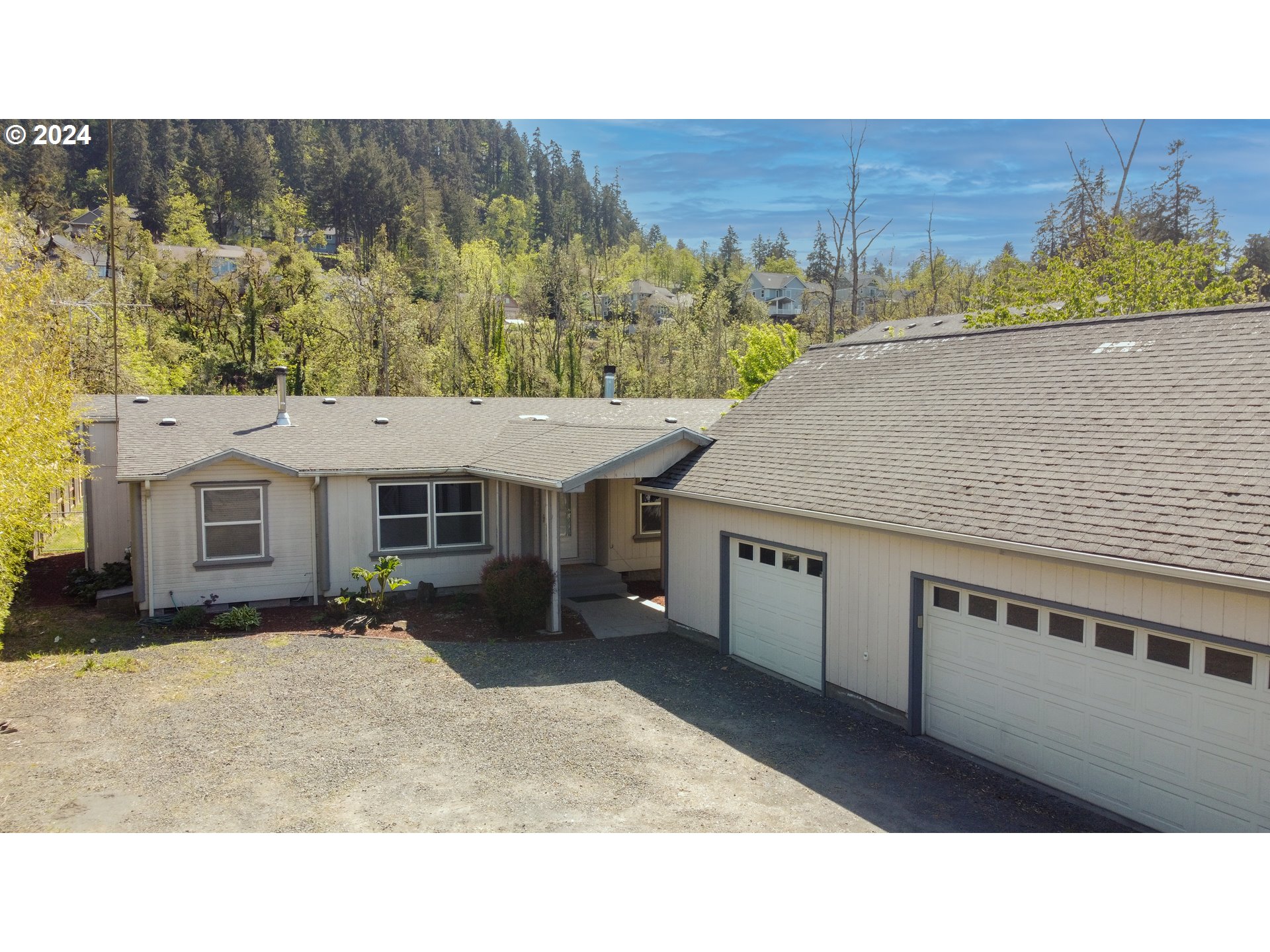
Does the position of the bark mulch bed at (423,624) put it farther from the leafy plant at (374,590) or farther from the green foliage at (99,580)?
the green foliage at (99,580)

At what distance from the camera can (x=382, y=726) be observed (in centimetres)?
980

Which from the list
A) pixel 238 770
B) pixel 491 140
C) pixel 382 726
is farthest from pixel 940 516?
pixel 491 140

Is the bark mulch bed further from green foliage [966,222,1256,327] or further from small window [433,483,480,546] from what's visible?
green foliage [966,222,1256,327]

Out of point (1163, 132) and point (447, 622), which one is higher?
point (1163, 132)

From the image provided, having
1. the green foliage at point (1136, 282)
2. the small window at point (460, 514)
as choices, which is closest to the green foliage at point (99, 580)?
the small window at point (460, 514)

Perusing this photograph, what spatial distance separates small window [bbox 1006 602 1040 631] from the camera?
8227mm

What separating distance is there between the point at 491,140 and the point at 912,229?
239ft

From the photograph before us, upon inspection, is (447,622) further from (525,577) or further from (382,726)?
(382,726)

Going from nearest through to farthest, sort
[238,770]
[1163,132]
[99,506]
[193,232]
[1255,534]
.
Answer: [1255,534]
[238,770]
[99,506]
[1163,132]
[193,232]

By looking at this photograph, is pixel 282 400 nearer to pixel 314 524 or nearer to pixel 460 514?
pixel 314 524

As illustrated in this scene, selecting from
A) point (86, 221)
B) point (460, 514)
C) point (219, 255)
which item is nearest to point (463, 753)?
point (460, 514)

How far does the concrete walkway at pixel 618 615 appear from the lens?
47.7ft

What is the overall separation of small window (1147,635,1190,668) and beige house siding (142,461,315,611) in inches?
539

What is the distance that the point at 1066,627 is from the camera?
7.93 metres
